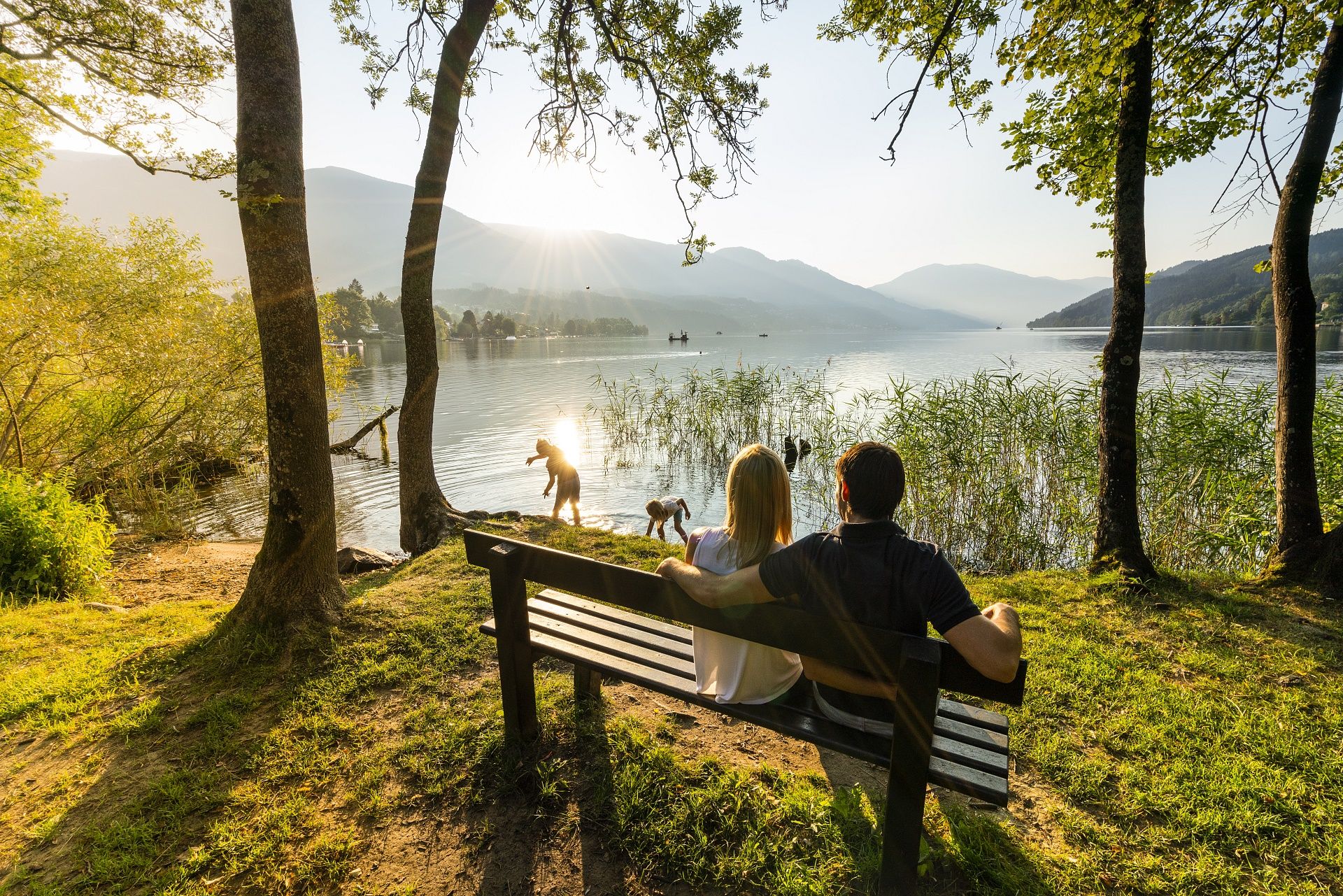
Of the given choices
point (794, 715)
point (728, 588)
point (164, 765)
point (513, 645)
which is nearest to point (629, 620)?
point (513, 645)

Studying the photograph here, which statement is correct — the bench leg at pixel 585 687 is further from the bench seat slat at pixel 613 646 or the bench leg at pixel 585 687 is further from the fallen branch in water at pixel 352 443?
the fallen branch in water at pixel 352 443

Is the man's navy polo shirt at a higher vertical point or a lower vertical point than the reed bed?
higher

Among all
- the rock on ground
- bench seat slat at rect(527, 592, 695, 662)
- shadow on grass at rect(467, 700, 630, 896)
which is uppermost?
bench seat slat at rect(527, 592, 695, 662)

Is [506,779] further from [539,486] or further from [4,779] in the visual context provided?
[539,486]

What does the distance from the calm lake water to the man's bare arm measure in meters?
7.11

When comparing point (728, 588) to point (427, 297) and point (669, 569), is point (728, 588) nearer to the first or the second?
point (669, 569)

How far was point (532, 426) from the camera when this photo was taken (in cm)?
2044

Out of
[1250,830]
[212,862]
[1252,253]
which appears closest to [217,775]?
[212,862]

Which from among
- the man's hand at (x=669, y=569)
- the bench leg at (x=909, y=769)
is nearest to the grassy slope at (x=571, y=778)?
the bench leg at (x=909, y=769)

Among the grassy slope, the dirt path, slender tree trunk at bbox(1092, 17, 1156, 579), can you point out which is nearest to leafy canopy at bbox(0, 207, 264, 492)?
the dirt path

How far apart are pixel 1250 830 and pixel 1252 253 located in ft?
536

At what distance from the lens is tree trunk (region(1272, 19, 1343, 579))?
16.2 feet

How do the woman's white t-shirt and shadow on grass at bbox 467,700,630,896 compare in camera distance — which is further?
the woman's white t-shirt

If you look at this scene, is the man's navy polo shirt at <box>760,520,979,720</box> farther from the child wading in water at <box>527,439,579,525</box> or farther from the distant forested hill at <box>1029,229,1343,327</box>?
the distant forested hill at <box>1029,229,1343,327</box>
